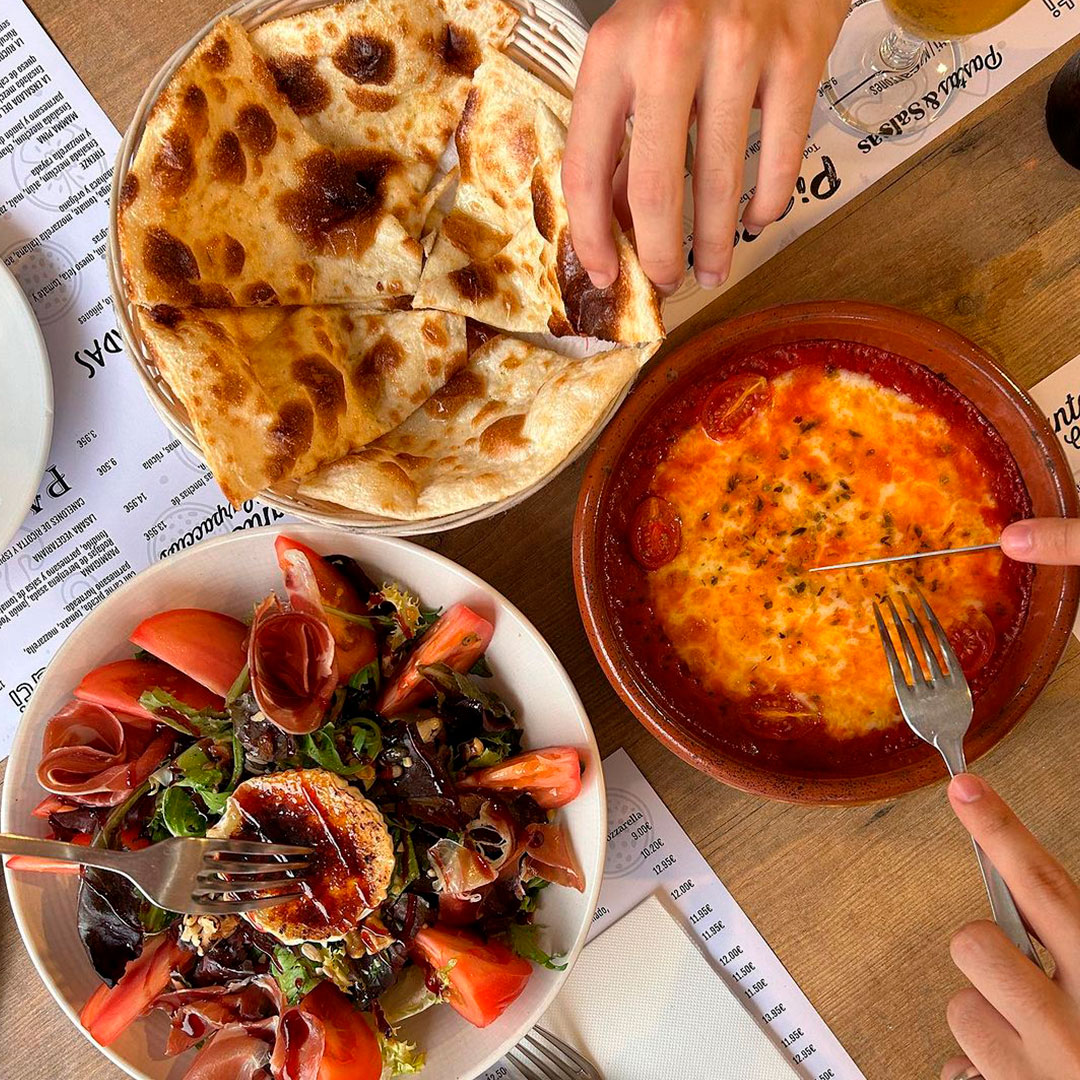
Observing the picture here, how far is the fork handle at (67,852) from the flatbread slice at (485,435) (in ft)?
1.85

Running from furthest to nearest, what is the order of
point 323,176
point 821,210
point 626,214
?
point 821,210
point 323,176
point 626,214

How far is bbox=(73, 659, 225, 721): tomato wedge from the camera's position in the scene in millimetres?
1443

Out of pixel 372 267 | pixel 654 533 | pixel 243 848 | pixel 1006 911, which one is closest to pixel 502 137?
pixel 372 267

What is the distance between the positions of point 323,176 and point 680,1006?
1490mm

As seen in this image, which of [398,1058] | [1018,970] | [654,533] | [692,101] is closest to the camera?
[692,101]

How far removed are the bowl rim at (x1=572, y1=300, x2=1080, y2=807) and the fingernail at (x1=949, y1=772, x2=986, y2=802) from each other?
132mm

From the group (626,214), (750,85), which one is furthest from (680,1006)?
(750,85)

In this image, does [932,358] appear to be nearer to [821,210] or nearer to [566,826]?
[821,210]

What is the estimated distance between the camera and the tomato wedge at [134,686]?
1443 mm

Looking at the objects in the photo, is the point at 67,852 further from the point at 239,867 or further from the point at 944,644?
the point at 944,644

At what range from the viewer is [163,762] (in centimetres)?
151

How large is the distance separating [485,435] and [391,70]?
0.56 metres

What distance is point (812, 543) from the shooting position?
1561 mm

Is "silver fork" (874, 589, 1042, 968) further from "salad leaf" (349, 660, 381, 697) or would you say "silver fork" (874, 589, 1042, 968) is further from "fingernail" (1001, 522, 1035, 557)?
"salad leaf" (349, 660, 381, 697)
